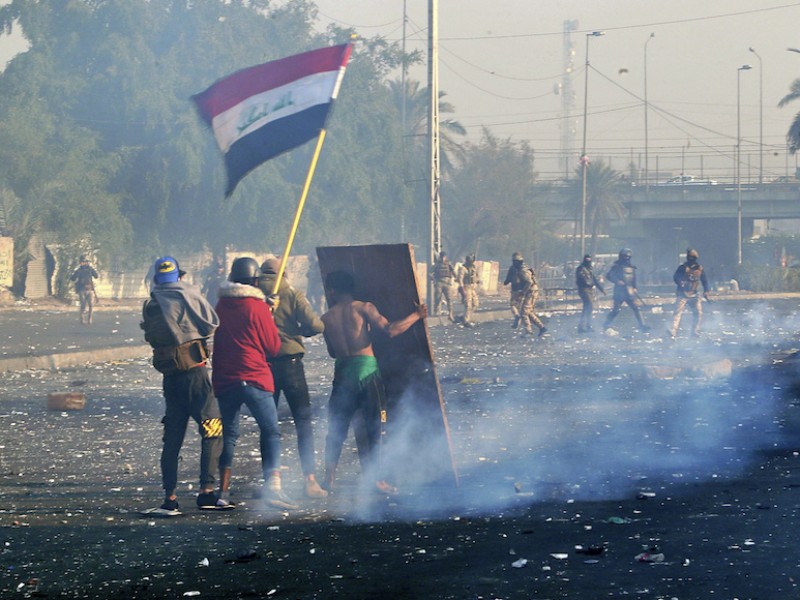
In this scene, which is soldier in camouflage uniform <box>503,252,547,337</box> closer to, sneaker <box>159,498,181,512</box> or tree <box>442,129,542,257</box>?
sneaker <box>159,498,181,512</box>

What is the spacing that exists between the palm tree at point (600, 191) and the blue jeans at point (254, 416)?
84.1 meters

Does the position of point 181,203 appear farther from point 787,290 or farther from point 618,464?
point 618,464

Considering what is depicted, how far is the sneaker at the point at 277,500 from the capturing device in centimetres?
809

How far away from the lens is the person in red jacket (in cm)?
819

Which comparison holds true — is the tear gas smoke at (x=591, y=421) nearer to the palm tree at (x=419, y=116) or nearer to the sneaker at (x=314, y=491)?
the sneaker at (x=314, y=491)

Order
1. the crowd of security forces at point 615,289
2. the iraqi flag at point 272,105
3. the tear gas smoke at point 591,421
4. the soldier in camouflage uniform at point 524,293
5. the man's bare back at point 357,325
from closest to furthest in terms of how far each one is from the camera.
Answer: the man's bare back at point 357,325, the tear gas smoke at point 591,421, the iraqi flag at point 272,105, the crowd of security forces at point 615,289, the soldier in camouflage uniform at point 524,293

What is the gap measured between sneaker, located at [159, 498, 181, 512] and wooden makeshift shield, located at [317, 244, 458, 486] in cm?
157

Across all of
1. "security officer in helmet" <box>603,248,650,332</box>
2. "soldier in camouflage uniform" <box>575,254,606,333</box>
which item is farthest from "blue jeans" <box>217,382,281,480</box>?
"soldier in camouflage uniform" <box>575,254,606,333</box>

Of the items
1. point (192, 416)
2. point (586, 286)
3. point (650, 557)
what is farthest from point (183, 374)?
point (586, 286)

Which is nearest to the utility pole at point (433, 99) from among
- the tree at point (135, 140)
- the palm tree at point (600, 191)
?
the tree at point (135, 140)

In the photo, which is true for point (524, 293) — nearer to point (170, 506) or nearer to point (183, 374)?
point (183, 374)

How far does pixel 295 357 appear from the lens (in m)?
8.88

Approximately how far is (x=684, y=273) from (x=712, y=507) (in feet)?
54.5

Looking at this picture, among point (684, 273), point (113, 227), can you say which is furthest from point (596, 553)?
point (113, 227)
